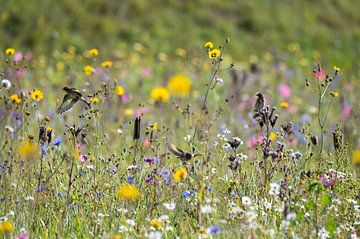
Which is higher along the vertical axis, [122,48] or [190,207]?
[122,48]

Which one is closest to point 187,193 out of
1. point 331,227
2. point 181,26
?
point 331,227

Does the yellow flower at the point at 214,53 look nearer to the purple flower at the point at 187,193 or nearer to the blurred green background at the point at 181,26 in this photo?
the purple flower at the point at 187,193

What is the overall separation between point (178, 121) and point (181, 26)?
7280 mm

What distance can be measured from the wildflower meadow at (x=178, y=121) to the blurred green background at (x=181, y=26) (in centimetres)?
3

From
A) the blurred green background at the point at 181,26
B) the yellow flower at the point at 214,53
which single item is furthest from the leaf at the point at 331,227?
the blurred green background at the point at 181,26

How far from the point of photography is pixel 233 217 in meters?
2.81

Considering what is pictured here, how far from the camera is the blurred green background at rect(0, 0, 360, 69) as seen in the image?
10750 millimetres

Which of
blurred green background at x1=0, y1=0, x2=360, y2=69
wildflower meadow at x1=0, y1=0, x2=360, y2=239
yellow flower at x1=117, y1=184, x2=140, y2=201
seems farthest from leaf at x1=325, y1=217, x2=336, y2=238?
blurred green background at x1=0, y1=0, x2=360, y2=69

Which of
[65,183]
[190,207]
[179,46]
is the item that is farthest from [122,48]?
[190,207]

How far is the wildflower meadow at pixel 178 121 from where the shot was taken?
288 centimetres

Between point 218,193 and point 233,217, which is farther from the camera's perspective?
point 218,193

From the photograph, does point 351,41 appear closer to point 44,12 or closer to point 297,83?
point 297,83

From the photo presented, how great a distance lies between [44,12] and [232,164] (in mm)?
8718

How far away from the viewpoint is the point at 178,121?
5164 millimetres
